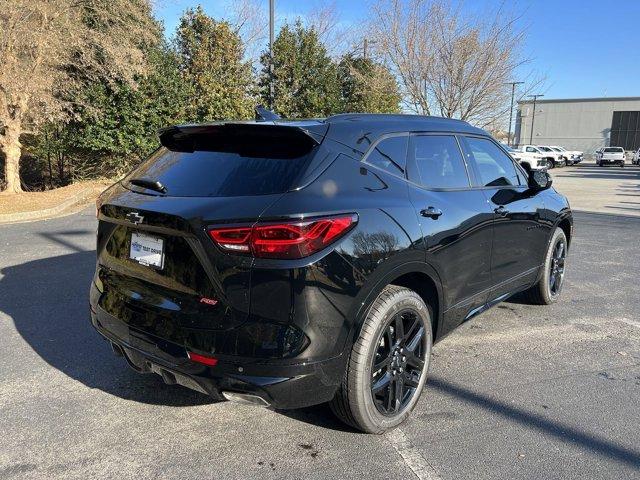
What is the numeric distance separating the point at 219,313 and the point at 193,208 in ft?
1.72

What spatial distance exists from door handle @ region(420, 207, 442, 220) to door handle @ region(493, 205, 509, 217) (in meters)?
0.88

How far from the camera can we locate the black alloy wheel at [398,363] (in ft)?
9.62

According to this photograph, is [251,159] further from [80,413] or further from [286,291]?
[80,413]

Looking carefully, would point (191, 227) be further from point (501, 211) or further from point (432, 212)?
point (501, 211)

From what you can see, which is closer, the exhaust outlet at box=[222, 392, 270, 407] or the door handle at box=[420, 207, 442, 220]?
the exhaust outlet at box=[222, 392, 270, 407]

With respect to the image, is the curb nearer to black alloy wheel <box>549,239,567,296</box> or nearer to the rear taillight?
the rear taillight

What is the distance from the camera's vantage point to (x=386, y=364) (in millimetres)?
2969

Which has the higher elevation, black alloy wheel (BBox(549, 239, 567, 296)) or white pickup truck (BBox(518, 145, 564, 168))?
white pickup truck (BBox(518, 145, 564, 168))

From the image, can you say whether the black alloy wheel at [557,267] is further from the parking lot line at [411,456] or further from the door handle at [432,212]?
the parking lot line at [411,456]

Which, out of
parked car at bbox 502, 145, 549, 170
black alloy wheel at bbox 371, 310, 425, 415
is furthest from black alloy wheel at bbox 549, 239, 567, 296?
parked car at bbox 502, 145, 549, 170

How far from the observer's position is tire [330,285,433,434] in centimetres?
270

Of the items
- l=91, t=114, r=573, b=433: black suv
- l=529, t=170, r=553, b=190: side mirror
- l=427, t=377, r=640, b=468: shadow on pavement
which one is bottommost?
l=427, t=377, r=640, b=468: shadow on pavement

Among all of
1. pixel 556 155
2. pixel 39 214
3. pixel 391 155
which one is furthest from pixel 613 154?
pixel 391 155

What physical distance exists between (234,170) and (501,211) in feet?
7.35
